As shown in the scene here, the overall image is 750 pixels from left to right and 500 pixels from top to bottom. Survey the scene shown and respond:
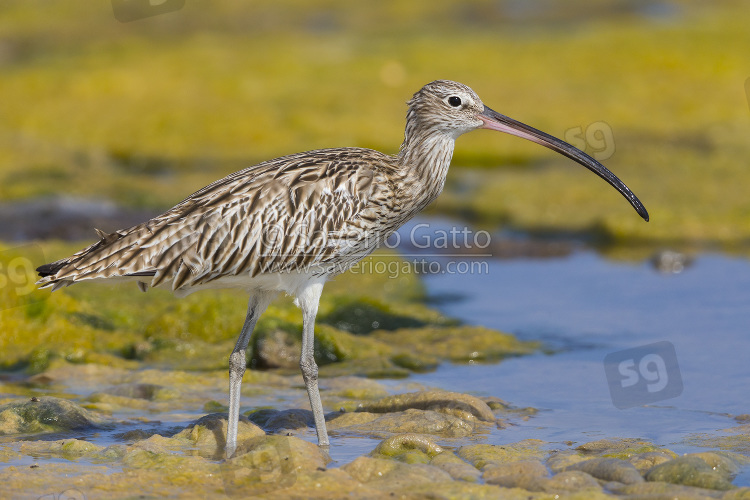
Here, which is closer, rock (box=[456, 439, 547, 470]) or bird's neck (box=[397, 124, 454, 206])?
rock (box=[456, 439, 547, 470])

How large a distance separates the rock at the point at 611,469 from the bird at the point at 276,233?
83.7 inches

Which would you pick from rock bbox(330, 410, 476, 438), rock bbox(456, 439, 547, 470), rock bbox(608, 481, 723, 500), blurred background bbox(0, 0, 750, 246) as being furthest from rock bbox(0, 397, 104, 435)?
blurred background bbox(0, 0, 750, 246)

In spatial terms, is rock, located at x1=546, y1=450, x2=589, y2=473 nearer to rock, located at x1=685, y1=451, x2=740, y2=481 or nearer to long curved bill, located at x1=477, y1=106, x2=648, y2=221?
rock, located at x1=685, y1=451, x2=740, y2=481

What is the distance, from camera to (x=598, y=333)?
11.9 metres

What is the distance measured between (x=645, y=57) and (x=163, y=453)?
1823cm

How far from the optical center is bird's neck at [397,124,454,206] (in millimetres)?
9047

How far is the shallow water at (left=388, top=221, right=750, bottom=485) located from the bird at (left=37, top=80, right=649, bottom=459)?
1.98 meters

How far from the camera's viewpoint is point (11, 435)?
8.36 meters

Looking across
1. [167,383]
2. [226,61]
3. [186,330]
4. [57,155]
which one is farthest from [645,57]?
[167,383]

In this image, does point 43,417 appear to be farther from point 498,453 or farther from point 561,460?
point 561,460

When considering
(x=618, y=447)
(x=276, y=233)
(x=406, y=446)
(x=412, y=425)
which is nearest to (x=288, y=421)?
(x=412, y=425)

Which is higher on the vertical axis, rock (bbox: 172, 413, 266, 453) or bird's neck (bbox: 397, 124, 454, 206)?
bird's neck (bbox: 397, 124, 454, 206)

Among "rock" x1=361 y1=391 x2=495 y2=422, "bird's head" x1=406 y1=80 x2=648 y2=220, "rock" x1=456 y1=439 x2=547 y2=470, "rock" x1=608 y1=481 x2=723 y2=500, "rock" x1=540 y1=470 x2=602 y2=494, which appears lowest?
"rock" x1=608 y1=481 x2=723 y2=500

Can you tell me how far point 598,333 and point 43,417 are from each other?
628cm
